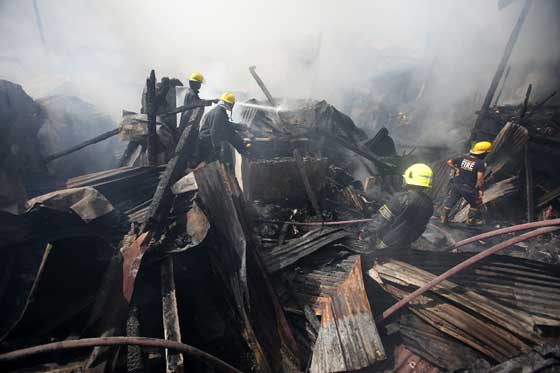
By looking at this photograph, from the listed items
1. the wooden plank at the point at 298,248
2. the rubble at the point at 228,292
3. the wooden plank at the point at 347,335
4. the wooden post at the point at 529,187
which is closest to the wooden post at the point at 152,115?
the rubble at the point at 228,292

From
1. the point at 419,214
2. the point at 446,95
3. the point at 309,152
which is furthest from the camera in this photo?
the point at 446,95

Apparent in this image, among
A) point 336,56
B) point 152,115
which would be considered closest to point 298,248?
point 152,115

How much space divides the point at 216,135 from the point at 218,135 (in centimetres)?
4

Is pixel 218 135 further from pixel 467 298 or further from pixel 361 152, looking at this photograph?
pixel 467 298

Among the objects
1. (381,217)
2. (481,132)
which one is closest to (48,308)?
(381,217)

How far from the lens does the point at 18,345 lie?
2.20m

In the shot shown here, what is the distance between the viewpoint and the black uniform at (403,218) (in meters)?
3.34

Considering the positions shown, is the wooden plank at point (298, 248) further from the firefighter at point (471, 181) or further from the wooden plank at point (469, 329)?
the firefighter at point (471, 181)

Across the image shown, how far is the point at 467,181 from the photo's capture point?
5.68 meters

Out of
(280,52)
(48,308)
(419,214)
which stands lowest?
(48,308)

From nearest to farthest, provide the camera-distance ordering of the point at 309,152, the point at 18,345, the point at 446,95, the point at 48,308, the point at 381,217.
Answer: the point at 18,345 → the point at 48,308 → the point at 381,217 → the point at 309,152 → the point at 446,95

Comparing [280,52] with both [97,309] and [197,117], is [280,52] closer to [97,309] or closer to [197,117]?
[197,117]

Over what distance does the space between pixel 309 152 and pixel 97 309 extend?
5514 mm

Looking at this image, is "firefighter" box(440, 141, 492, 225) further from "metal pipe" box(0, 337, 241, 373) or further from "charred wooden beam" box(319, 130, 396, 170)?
"metal pipe" box(0, 337, 241, 373)
